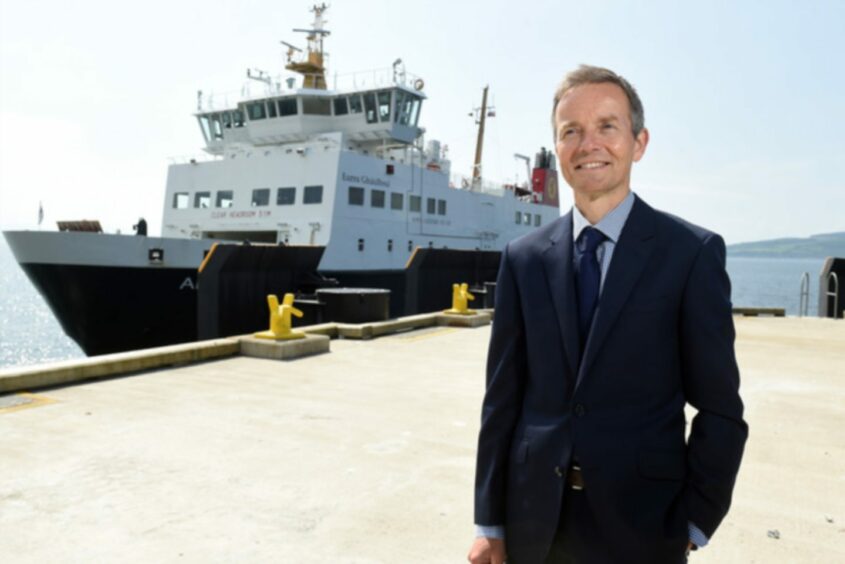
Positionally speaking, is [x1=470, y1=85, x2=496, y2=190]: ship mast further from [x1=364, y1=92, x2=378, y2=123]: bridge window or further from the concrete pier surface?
the concrete pier surface

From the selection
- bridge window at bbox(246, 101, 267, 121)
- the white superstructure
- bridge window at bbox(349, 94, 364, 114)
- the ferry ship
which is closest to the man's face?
the ferry ship

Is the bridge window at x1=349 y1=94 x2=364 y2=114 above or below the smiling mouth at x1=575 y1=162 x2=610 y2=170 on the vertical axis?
above

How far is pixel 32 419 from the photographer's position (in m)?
4.99

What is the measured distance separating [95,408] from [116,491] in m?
2.04

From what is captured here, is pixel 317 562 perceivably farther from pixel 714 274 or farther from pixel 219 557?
pixel 714 274

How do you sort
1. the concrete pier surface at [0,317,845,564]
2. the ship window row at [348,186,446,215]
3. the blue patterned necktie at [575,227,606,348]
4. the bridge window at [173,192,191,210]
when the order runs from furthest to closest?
the bridge window at [173,192,191,210] → the ship window row at [348,186,446,215] → the concrete pier surface at [0,317,845,564] → the blue patterned necktie at [575,227,606,348]

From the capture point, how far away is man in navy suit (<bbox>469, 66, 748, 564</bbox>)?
1663 millimetres

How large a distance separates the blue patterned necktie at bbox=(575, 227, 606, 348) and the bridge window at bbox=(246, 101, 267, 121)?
20.5 m

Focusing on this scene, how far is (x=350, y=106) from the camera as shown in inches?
804

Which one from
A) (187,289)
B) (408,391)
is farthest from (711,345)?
(187,289)

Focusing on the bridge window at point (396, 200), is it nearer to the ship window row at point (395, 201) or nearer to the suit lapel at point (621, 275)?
the ship window row at point (395, 201)

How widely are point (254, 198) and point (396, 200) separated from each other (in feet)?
14.1

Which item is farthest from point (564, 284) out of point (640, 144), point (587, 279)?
point (640, 144)

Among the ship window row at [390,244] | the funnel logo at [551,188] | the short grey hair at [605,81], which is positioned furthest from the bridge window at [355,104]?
the short grey hair at [605,81]
